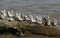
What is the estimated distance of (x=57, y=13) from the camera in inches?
327

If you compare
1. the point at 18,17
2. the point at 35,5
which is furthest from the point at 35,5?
the point at 18,17

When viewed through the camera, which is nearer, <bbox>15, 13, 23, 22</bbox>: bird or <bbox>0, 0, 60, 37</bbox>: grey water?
<bbox>15, 13, 23, 22</bbox>: bird

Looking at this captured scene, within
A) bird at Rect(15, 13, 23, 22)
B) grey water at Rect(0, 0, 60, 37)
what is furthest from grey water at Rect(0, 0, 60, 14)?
bird at Rect(15, 13, 23, 22)

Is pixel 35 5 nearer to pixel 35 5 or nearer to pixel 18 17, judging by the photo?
pixel 35 5

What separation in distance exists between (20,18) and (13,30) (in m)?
0.32

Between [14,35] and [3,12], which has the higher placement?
[3,12]

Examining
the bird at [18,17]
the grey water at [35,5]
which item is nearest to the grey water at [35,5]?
the grey water at [35,5]

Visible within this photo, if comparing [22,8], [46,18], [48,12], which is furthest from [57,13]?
[46,18]

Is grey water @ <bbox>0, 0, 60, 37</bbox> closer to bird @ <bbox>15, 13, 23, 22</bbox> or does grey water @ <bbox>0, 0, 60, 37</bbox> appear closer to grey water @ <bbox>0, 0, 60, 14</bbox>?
grey water @ <bbox>0, 0, 60, 14</bbox>

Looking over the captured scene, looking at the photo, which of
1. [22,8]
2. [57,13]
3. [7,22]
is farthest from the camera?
[22,8]

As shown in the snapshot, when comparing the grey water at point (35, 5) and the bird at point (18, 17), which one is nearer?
the bird at point (18, 17)

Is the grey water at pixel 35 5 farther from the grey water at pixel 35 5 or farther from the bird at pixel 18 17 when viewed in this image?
the bird at pixel 18 17

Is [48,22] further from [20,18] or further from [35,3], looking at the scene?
[35,3]

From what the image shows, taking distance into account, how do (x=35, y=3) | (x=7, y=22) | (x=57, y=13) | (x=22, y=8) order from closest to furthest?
(x=7, y=22)
(x=57, y=13)
(x=22, y=8)
(x=35, y=3)
